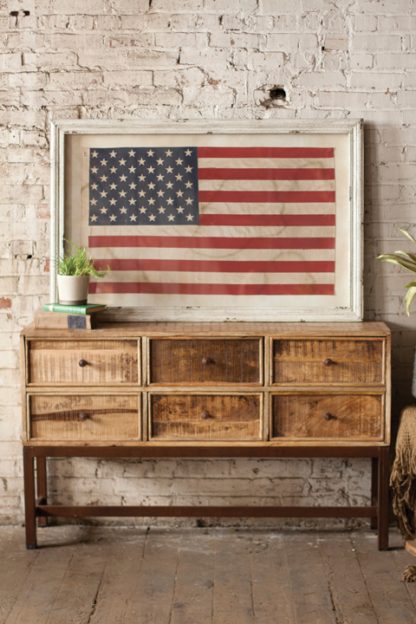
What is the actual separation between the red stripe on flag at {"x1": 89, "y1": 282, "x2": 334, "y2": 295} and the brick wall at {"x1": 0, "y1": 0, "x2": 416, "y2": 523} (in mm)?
257

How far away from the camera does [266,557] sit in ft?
11.7

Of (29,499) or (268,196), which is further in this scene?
(268,196)

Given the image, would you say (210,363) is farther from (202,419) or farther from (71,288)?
(71,288)

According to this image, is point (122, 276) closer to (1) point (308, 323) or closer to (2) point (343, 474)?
(1) point (308, 323)

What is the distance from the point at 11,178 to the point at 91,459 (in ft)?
4.62

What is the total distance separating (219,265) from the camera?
3.84m

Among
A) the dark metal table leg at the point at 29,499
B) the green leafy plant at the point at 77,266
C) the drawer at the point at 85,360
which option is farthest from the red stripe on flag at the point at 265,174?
the dark metal table leg at the point at 29,499

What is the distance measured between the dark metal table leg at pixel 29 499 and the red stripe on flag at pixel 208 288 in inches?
33.2

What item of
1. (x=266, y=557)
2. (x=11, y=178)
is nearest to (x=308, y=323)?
(x=266, y=557)

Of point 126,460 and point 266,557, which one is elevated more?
point 126,460

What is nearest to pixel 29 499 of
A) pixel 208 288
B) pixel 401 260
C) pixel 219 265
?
pixel 208 288

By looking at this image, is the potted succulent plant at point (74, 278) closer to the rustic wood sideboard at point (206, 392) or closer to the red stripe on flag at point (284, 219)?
the rustic wood sideboard at point (206, 392)

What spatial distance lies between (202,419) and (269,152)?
1293 mm

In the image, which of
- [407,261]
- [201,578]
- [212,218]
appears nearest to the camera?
[201,578]
